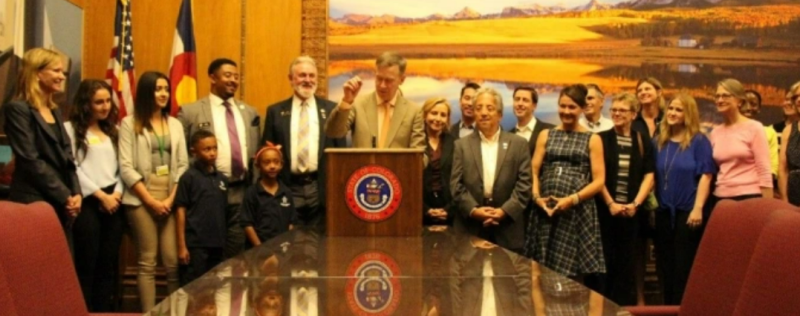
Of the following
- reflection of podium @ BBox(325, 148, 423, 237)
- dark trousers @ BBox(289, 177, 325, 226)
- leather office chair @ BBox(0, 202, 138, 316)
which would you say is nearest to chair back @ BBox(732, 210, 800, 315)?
leather office chair @ BBox(0, 202, 138, 316)

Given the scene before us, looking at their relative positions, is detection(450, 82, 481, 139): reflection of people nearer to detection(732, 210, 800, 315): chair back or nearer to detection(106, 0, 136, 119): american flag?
detection(106, 0, 136, 119): american flag

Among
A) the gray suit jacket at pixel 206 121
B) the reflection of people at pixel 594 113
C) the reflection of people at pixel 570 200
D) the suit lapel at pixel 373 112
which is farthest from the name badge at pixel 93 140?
the reflection of people at pixel 594 113

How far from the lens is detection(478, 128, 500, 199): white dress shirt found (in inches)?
195

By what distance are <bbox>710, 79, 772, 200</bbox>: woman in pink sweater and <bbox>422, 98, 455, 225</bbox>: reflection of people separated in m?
1.53

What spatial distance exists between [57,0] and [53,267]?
4.15 meters

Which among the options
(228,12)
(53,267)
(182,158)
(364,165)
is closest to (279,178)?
(182,158)

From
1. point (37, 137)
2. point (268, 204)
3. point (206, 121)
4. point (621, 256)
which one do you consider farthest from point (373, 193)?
point (621, 256)

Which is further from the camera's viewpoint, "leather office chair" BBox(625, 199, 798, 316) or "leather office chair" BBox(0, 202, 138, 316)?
"leather office chair" BBox(625, 199, 798, 316)

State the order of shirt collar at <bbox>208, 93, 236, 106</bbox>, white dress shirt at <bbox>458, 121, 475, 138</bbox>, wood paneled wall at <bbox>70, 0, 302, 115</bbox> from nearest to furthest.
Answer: shirt collar at <bbox>208, 93, 236, 106</bbox> < white dress shirt at <bbox>458, 121, 475, 138</bbox> < wood paneled wall at <bbox>70, 0, 302, 115</bbox>

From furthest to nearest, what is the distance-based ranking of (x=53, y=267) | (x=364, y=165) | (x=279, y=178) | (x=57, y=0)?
1. (x=57, y=0)
2. (x=279, y=178)
3. (x=364, y=165)
4. (x=53, y=267)

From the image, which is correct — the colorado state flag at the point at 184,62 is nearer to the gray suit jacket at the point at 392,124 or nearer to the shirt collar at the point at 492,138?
the gray suit jacket at the point at 392,124

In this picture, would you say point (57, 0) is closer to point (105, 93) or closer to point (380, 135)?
point (105, 93)

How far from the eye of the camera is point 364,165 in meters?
3.81

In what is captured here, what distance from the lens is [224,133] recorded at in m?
5.37
